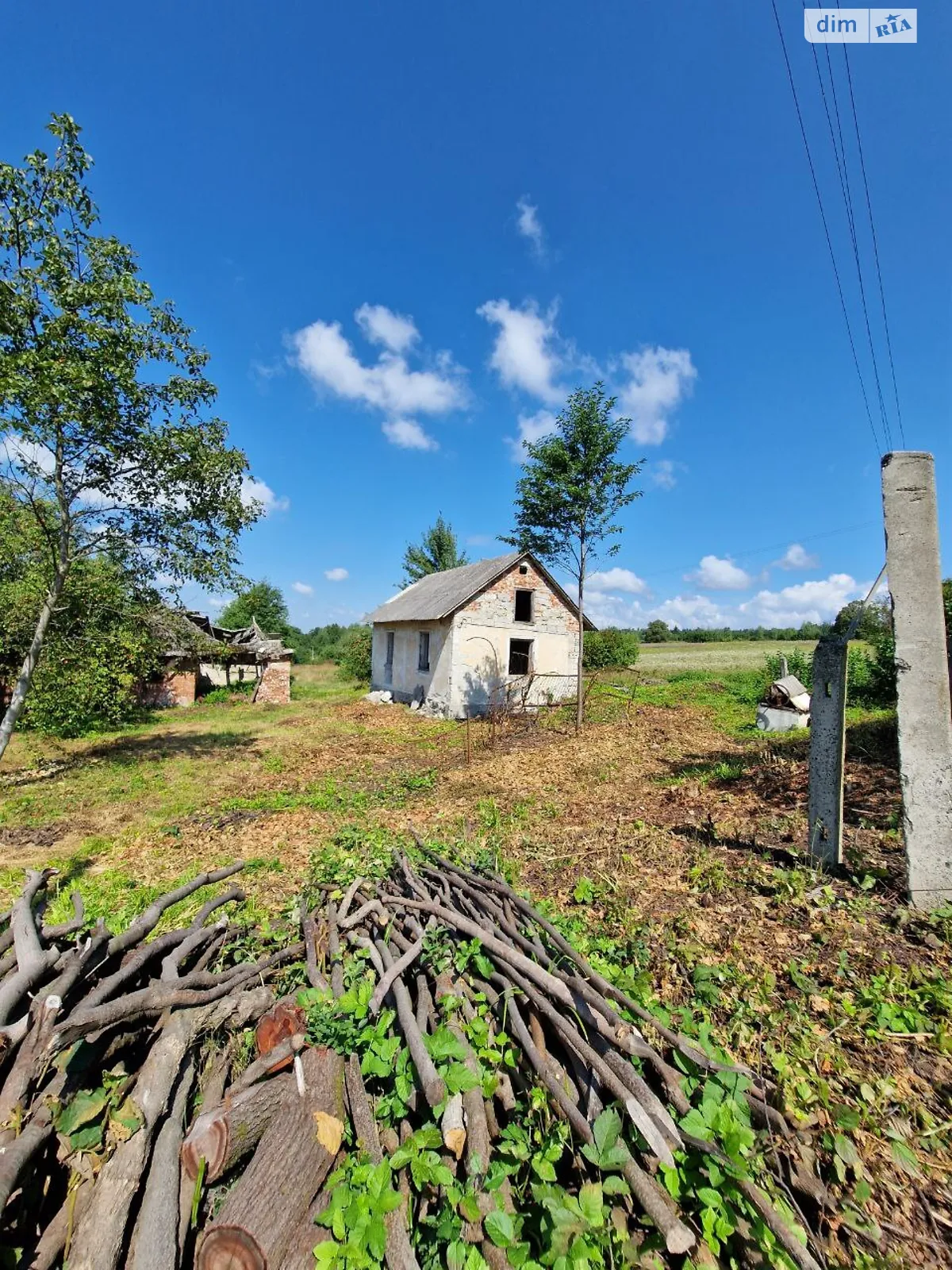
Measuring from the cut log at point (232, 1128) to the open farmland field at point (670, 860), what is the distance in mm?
2053

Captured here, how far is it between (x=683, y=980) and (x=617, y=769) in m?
6.48

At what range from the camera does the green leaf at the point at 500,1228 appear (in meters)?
1.73

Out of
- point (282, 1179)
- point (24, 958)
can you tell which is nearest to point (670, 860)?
point (282, 1179)

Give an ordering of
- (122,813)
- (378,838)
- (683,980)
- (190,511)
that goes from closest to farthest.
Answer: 1. (683,980)
2. (378,838)
3. (122,813)
4. (190,511)

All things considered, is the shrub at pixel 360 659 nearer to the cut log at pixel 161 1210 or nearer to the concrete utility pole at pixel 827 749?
the concrete utility pole at pixel 827 749

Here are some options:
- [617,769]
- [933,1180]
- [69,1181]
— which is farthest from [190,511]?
[933,1180]

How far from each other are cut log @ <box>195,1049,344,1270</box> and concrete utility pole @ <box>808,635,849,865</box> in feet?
14.0

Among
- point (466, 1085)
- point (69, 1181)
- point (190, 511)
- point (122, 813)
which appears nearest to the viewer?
point (69, 1181)

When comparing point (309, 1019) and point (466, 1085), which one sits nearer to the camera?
point (466, 1085)

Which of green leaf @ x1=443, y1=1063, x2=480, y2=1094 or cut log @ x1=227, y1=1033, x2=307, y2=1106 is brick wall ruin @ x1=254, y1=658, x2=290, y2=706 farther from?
green leaf @ x1=443, y1=1063, x2=480, y2=1094

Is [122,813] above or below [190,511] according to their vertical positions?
below

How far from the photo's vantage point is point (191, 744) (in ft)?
45.1

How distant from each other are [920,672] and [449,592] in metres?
16.1

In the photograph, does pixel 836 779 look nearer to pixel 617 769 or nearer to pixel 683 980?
pixel 683 980
